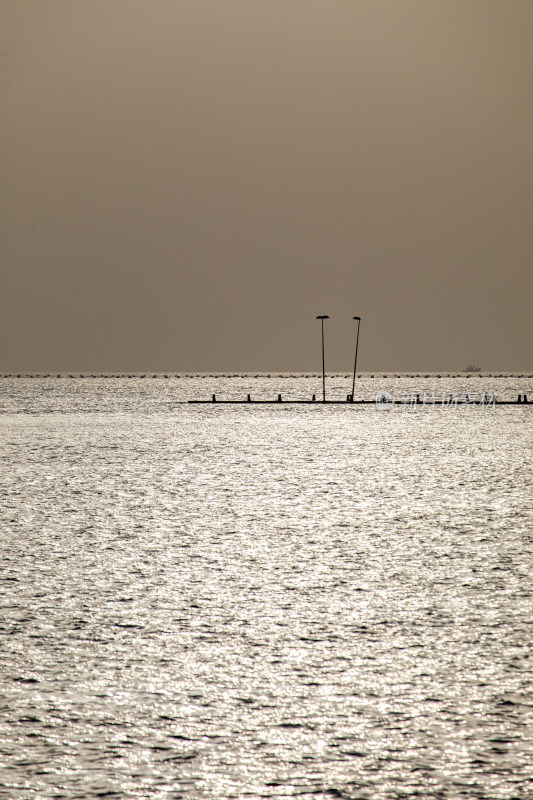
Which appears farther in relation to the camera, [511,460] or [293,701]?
[511,460]

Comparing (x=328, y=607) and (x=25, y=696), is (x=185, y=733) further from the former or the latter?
(x=328, y=607)

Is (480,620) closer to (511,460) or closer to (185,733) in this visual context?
(185,733)

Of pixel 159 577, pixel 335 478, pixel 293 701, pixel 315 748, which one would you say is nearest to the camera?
pixel 315 748

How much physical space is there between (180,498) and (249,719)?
16750mm

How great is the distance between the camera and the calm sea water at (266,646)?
611 cm

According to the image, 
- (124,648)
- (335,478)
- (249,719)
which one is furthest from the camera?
(335,478)

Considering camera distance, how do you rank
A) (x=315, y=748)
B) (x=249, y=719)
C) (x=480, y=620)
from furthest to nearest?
(x=480, y=620)
(x=249, y=719)
(x=315, y=748)

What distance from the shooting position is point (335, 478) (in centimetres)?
2902

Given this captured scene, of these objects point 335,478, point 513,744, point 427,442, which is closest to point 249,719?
point 513,744

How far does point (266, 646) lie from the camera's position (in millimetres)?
9328

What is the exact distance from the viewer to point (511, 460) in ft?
120

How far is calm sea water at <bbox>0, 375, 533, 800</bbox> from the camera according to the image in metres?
6.11

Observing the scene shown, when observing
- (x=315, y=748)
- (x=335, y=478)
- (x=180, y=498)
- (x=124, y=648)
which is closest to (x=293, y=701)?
(x=315, y=748)

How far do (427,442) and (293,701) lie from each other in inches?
1652
